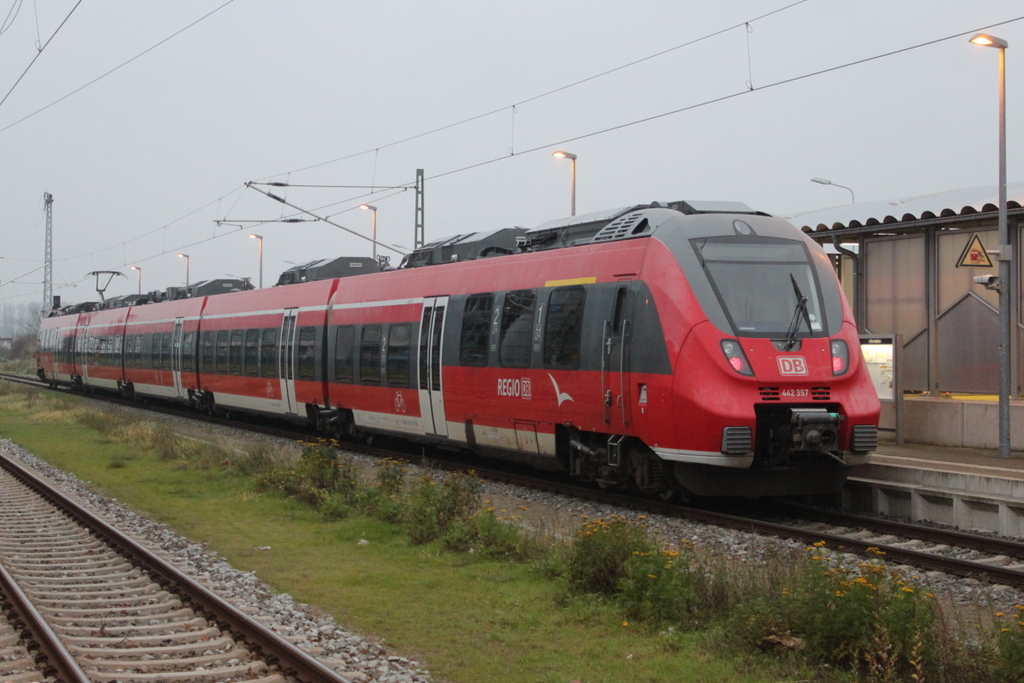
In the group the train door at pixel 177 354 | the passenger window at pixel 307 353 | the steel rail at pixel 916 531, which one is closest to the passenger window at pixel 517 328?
the steel rail at pixel 916 531

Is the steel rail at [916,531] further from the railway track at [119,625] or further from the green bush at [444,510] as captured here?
the railway track at [119,625]

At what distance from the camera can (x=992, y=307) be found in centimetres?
1781

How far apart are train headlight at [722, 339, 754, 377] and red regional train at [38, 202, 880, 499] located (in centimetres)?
2

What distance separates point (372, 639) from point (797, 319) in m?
6.52

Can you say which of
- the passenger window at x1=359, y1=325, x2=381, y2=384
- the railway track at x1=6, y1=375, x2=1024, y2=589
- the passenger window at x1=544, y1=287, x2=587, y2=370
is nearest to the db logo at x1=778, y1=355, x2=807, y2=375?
the railway track at x1=6, y1=375, x2=1024, y2=589

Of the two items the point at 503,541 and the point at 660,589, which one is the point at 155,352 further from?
the point at 660,589

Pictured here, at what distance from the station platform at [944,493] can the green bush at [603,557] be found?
4864 mm

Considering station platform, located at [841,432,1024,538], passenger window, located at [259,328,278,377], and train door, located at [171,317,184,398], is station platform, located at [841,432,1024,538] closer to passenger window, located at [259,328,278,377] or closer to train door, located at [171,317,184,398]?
passenger window, located at [259,328,278,377]

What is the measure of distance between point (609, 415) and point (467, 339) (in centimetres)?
417

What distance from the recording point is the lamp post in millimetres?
16031

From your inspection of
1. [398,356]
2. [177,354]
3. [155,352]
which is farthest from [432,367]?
[155,352]

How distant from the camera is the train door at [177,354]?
1270 inches

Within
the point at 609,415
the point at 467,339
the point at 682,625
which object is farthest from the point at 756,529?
the point at 467,339

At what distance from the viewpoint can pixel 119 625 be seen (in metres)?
8.07
